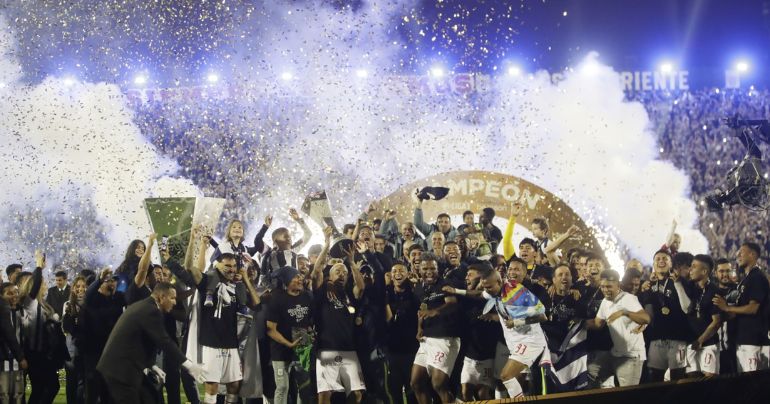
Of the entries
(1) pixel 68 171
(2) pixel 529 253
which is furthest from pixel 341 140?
(2) pixel 529 253

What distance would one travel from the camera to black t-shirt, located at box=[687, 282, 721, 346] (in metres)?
7.88

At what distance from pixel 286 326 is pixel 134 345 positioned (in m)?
1.54

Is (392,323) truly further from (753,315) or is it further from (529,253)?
(753,315)

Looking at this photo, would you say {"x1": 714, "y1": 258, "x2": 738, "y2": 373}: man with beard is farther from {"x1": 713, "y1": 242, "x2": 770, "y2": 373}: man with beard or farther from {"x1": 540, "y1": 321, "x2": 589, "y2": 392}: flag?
{"x1": 540, "y1": 321, "x2": 589, "y2": 392}: flag

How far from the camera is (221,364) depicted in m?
7.12

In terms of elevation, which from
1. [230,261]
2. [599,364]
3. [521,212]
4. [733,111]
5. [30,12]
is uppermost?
[30,12]

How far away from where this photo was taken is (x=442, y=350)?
729cm

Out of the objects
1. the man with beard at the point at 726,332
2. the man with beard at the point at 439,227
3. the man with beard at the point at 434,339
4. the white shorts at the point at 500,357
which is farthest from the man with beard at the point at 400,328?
the man with beard at the point at 726,332

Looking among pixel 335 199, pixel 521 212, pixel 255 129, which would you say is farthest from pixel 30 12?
pixel 521 212

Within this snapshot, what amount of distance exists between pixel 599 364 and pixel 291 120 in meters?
9.81

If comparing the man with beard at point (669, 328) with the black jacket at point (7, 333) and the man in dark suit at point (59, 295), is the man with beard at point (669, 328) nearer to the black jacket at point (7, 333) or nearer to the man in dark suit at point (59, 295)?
the black jacket at point (7, 333)

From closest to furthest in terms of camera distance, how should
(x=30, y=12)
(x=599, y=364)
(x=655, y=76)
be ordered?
(x=599, y=364)
(x=30, y=12)
(x=655, y=76)

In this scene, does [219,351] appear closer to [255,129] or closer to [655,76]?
[255,129]

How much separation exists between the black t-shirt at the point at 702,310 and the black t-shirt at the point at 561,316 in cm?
106
